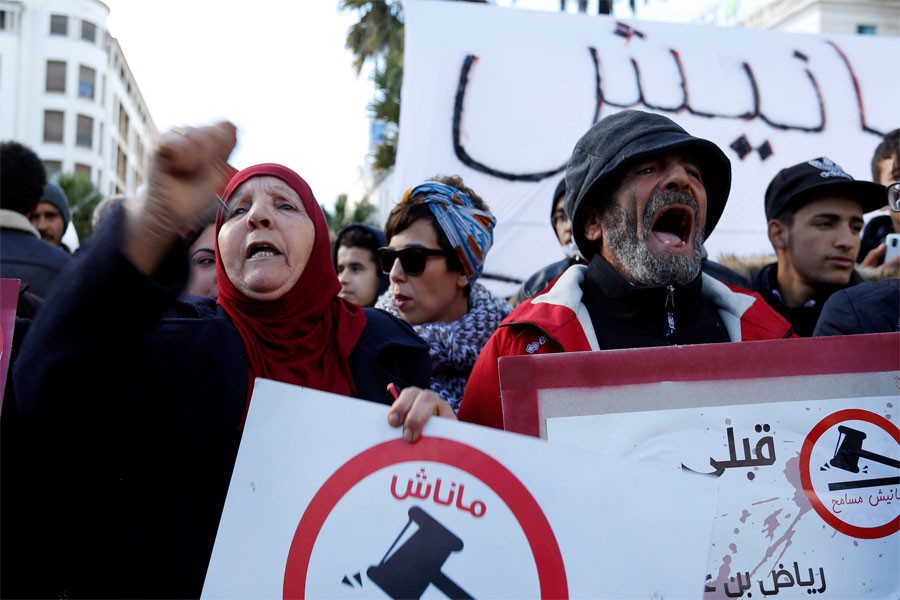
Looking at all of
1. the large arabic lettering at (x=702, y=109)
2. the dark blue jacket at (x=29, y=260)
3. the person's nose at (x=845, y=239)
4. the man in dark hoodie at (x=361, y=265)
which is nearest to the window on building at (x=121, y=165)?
the large arabic lettering at (x=702, y=109)

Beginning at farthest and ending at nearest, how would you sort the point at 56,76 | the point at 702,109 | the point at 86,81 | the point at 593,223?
the point at 86,81
the point at 56,76
the point at 702,109
the point at 593,223

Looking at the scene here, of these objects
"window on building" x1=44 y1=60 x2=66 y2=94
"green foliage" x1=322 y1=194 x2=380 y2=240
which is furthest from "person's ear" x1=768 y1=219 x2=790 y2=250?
"window on building" x1=44 y1=60 x2=66 y2=94

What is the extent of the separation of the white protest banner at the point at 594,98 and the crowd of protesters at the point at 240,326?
2381 mm

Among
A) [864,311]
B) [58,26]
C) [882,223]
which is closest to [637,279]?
[864,311]

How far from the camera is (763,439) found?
1505mm

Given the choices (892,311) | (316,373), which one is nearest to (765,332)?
(892,311)

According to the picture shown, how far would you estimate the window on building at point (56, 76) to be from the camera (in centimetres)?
5531

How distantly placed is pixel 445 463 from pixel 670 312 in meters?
0.93

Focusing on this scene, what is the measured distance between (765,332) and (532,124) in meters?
3.67

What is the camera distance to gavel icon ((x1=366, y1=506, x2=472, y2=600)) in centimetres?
133

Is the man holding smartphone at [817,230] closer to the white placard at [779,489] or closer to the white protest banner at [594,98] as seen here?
the white placard at [779,489]

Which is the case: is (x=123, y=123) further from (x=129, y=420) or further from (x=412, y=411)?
(x=412, y=411)

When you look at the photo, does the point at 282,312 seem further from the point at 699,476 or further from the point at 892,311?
the point at 892,311

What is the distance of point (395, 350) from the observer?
200 centimetres
